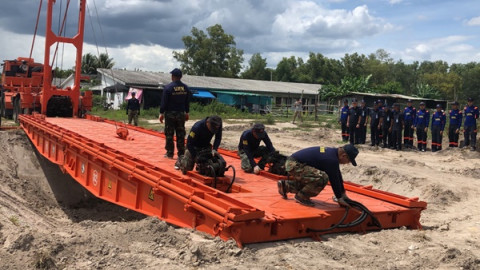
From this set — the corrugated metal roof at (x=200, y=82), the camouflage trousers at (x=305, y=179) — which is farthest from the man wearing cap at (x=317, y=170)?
the corrugated metal roof at (x=200, y=82)

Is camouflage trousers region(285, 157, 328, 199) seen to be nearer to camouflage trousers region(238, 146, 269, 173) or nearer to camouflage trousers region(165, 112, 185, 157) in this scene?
camouflage trousers region(238, 146, 269, 173)

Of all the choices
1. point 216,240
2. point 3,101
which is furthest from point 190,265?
point 3,101

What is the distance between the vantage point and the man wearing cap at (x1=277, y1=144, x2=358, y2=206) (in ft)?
17.9

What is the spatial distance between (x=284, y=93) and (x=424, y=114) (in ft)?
99.7

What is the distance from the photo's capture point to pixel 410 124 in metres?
16.4

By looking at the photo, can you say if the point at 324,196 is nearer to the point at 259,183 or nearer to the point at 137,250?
the point at 259,183

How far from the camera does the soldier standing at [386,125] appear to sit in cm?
1632

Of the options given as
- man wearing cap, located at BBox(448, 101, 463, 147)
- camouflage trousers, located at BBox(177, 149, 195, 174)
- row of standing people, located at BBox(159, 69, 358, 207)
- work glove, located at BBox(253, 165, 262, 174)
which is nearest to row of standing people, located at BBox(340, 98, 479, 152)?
man wearing cap, located at BBox(448, 101, 463, 147)

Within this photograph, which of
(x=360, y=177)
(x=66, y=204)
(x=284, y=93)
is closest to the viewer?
(x=360, y=177)

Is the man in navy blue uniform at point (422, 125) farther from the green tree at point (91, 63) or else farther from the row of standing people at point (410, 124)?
the green tree at point (91, 63)

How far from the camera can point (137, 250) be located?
4.36 meters

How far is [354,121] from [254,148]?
10.4m

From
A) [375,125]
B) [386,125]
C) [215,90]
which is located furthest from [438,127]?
[215,90]

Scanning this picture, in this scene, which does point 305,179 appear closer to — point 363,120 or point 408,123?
point 408,123
